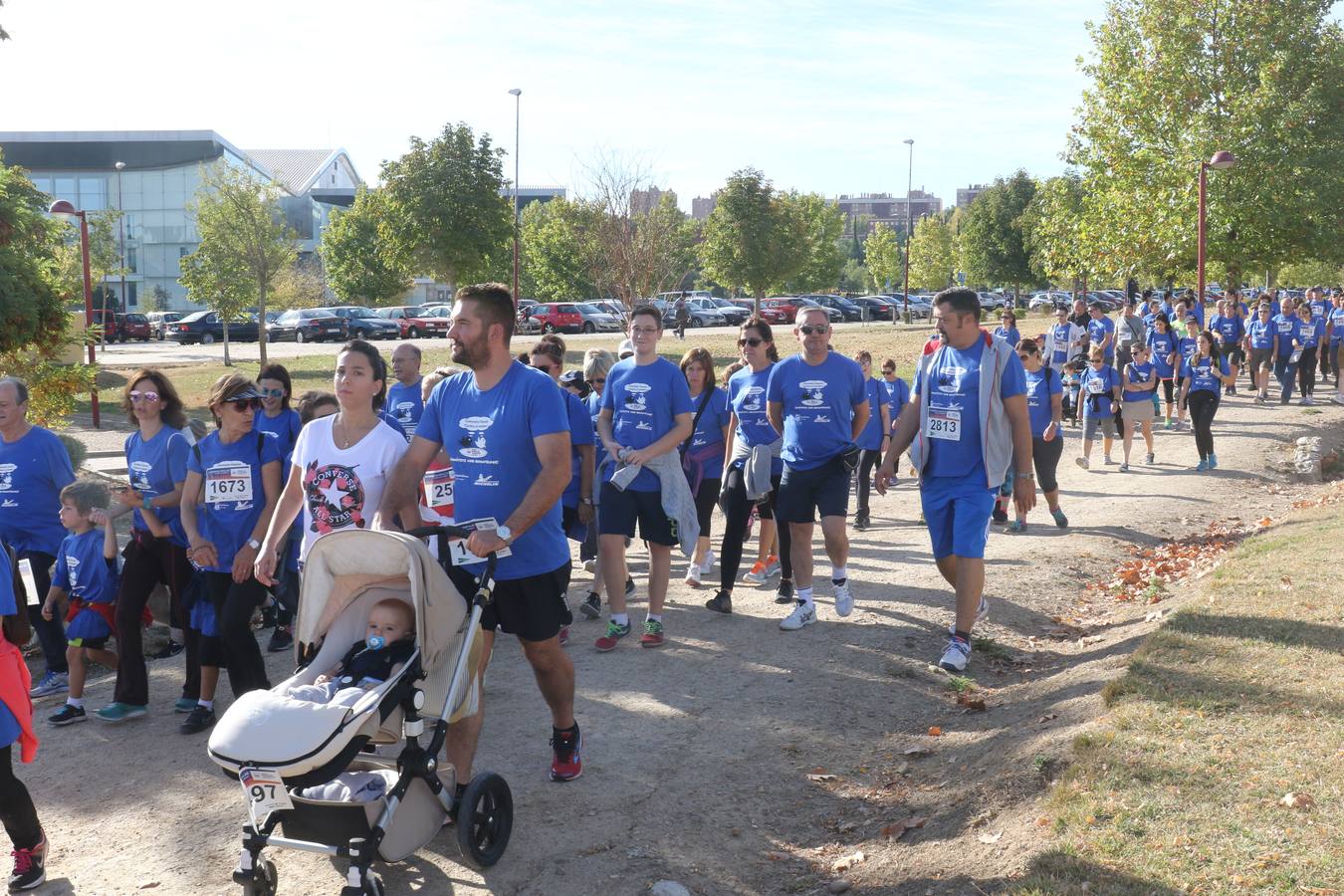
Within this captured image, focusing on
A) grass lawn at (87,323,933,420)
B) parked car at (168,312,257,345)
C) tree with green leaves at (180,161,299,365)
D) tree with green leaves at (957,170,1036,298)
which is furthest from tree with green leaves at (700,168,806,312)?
tree with green leaves at (957,170,1036,298)

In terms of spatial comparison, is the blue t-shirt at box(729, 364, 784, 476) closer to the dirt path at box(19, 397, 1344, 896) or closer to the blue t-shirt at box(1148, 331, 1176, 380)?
the dirt path at box(19, 397, 1344, 896)

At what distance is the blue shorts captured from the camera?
708 cm

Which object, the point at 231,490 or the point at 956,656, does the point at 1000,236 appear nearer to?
the point at 956,656

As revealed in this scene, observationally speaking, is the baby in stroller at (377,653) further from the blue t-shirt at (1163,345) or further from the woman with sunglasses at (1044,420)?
the blue t-shirt at (1163,345)

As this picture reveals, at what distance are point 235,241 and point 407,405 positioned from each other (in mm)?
31233

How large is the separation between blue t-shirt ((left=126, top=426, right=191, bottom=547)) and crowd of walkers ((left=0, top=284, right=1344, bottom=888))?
0.01 metres

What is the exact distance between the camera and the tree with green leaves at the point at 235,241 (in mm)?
37094

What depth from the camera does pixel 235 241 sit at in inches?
1465

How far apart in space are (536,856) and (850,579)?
5.28m

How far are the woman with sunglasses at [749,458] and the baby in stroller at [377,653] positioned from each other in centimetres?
418

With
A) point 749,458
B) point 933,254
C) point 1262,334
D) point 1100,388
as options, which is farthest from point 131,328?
point 749,458

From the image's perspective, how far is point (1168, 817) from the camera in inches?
172

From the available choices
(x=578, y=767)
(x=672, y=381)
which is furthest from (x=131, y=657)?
(x=672, y=381)

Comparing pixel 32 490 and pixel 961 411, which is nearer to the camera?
pixel 961 411
